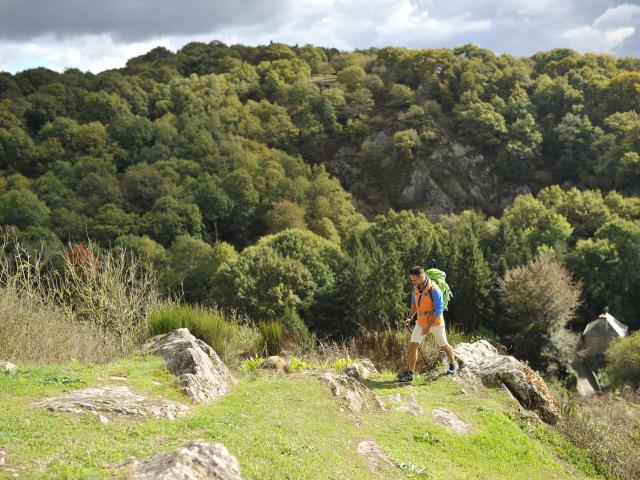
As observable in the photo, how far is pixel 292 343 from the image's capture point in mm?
Result: 14078

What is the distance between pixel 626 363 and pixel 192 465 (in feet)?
85.4

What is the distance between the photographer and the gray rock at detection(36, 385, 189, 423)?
6.44 meters

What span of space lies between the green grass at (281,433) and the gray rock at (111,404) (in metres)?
0.19

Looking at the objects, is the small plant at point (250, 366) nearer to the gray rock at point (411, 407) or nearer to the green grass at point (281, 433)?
the green grass at point (281, 433)

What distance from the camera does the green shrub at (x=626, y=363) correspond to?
25.4 meters

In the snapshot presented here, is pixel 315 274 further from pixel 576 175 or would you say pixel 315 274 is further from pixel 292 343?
pixel 576 175

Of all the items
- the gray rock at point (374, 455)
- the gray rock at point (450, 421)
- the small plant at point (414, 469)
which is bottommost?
the gray rock at point (450, 421)

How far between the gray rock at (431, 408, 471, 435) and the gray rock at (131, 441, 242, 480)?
4418mm

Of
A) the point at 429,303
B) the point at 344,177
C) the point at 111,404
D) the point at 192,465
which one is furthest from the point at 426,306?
the point at 344,177

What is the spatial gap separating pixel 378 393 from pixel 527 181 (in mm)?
69139

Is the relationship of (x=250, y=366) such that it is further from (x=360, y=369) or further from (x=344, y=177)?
(x=344, y=177)

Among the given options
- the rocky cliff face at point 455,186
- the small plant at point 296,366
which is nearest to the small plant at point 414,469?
the small plant at point 296,366

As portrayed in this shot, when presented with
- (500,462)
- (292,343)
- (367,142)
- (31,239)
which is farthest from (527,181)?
(500,462)

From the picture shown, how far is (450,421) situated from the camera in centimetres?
899
